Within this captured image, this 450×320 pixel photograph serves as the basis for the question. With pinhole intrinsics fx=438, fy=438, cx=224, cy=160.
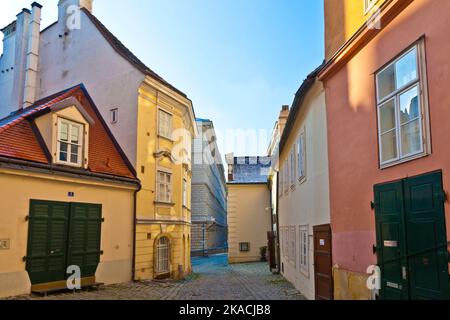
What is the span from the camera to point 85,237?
14.4 m

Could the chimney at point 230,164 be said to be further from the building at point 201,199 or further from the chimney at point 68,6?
the chimney at point 68,6

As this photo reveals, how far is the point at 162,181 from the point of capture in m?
19.5

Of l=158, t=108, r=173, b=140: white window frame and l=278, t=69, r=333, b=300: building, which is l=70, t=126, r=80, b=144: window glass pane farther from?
l=278, t=69, r=333, b=300: building

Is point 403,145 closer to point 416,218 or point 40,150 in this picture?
point 416,218

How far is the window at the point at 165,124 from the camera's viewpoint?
1959 cm

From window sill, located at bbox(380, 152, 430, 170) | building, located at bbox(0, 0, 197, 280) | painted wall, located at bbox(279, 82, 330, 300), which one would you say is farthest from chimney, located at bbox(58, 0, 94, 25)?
window sill, located at bbox(380, 152, 430, 170)

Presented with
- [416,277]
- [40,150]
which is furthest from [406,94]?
[40,150]

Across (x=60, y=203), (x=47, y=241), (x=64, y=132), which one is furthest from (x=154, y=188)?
(x=47, y=241)

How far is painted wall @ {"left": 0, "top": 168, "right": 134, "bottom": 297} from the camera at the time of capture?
11.7m

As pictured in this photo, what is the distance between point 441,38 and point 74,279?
12.3 m

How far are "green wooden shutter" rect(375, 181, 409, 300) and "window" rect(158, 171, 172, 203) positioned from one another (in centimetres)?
1308

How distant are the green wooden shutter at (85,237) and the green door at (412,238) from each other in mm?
9997

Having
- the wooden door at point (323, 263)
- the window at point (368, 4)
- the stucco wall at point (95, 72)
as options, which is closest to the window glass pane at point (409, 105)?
the window at point (368, 4)

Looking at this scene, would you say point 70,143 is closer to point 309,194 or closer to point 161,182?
point 161,182
